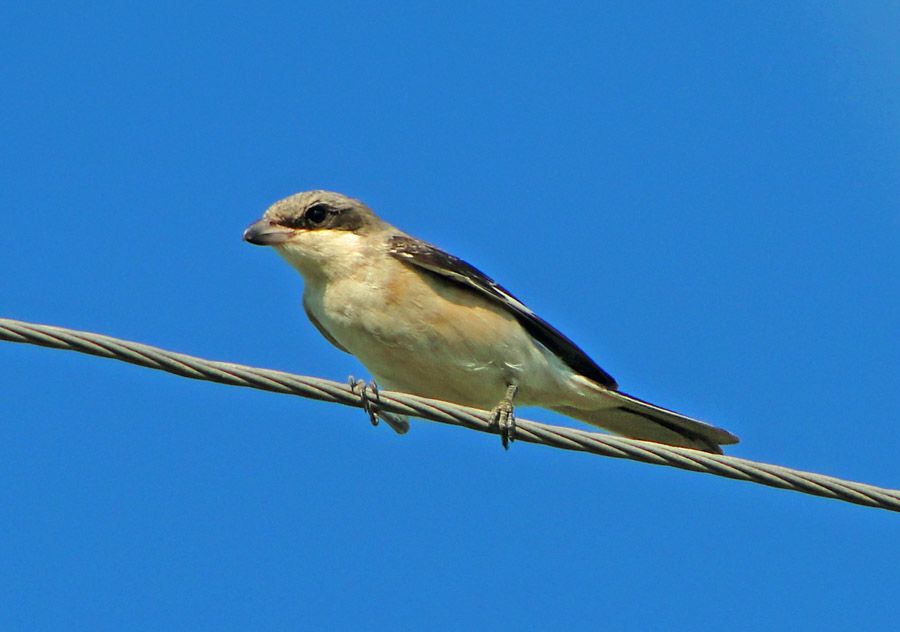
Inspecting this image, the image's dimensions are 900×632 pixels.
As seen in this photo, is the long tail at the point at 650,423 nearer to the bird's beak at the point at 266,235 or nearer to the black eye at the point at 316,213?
the black eye at the point at 316,213

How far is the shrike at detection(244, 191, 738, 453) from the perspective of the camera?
917 cm

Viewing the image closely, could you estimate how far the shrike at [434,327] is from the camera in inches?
361

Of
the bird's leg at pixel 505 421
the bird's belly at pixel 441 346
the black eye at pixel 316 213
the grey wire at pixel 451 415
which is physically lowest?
the grey wire at pixel 451 415

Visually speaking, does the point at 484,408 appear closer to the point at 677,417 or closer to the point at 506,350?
the point at 506,350

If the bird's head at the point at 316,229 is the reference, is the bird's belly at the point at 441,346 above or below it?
below

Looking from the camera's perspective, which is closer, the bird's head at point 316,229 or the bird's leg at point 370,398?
the bird's leg at point 370,398

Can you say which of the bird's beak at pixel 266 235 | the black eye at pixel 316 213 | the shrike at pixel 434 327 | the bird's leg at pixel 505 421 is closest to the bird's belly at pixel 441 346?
the shrike at pixel 434 327

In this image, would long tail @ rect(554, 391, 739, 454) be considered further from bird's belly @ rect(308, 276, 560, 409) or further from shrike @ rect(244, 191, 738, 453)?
bird's belly @ rect(308, 276, 560, 409)

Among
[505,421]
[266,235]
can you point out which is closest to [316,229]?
[266,235]

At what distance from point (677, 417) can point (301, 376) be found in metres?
3.83

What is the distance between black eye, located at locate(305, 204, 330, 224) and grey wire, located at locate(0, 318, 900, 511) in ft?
11.5

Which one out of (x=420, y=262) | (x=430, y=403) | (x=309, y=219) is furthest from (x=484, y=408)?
(x=430, y=403)

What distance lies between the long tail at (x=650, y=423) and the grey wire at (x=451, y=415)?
9.12 feet

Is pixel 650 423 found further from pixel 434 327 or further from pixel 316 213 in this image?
pixel 316 213
